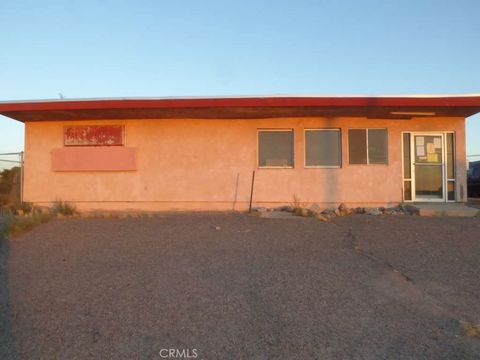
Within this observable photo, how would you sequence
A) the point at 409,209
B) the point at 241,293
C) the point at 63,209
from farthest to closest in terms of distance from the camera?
1. the point at 409,209
2. the point at 63,209
3. the point at 241,293

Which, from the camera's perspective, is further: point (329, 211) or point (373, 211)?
point (329, 211)

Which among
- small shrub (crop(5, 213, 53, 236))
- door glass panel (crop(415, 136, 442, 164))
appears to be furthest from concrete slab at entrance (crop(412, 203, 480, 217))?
small shrub (crop(5, 213, 53, 236))

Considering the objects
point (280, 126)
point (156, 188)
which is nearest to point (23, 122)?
point (156, 188)

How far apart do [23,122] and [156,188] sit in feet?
15.4

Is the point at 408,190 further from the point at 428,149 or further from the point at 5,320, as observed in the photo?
the point at 5,320

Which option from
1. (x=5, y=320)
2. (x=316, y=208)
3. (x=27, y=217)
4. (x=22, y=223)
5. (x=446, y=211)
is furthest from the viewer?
(x=316, y=208)

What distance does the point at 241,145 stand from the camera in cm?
1352

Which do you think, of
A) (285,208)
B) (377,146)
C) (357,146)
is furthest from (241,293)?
(377,146)

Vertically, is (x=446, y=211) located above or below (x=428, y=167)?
below

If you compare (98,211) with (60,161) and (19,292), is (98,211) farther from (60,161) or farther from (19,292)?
(19,292)

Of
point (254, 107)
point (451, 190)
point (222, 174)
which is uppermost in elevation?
point (254, 107)

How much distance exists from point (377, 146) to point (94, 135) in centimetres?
842

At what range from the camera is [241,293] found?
18.7 ft

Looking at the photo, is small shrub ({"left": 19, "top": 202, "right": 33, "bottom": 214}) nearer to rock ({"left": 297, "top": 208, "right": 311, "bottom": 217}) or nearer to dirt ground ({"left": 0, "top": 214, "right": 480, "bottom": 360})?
dirt ground ({"left": 0, "top": 214, "right": 480, "bottom": 360})
